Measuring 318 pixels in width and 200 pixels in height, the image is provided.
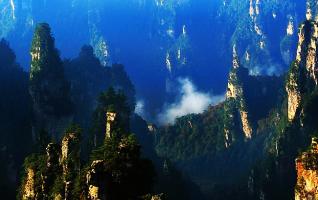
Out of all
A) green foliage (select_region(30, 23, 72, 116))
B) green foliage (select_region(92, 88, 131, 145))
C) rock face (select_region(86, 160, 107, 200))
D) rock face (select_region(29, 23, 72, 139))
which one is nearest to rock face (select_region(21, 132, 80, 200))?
rock face (select_region(86, 160, 107, 200))

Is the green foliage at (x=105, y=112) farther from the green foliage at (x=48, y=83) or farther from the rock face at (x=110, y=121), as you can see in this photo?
the rock face at (x=110, y=121)

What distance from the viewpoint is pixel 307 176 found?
3839 inches

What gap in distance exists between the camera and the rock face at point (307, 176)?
96.2m

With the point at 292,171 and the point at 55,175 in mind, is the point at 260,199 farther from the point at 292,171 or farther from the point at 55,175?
the point at 55,175

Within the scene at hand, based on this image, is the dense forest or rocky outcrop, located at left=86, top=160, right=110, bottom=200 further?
the dense forest

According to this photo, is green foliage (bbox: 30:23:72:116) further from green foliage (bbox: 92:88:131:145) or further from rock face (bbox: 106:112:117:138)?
rock face (bbox: 106:112:117:138)

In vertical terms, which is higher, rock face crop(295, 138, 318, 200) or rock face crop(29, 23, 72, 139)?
rock face crop(29, 23, 72, 139)

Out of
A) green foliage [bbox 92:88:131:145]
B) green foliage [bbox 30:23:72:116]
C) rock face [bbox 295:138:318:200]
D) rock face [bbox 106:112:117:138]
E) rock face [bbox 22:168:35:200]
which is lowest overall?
rock face [bbox 22:168:35:200]

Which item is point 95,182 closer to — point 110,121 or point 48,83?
point 110,121

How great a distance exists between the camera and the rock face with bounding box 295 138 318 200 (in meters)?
96.2

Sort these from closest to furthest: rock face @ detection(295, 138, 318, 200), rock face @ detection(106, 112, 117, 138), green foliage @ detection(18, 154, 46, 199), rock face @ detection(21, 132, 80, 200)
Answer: rock face @ detection(21, 132, 80, 200)
green foliage @ detection(18, 154, 46, 199)
rock face @ detection(295, 138, 318, 200)
rock face @ detection(106, 112, 117, 138)

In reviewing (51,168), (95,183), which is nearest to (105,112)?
(51,168)

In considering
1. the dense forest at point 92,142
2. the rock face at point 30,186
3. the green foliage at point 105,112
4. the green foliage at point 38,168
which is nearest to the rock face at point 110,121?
the dense forest at point 92,142

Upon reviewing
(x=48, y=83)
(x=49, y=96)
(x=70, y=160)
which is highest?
(x=48, y=83)
